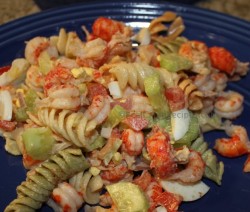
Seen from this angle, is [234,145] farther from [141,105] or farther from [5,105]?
[5,105]

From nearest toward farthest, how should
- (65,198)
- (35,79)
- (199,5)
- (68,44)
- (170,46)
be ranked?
(65,198) → (35,79) → (68,44) → (170,46) → (199,5)

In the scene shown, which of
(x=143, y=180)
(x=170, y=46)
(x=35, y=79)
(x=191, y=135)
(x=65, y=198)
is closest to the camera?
(x=65, y=198)

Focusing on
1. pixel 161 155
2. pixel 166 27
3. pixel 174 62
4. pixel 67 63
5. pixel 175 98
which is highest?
pixel 166 27

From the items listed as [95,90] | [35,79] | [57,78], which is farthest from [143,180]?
[35,79]

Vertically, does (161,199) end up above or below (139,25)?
below

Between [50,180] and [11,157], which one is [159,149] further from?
[11,157]

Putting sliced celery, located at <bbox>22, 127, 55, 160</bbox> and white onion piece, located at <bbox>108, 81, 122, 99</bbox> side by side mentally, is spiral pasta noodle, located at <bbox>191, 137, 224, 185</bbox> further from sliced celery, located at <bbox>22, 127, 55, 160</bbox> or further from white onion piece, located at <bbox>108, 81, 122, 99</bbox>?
sliced celery, located at <bbox>22, 127, 55, 160</bbox>
